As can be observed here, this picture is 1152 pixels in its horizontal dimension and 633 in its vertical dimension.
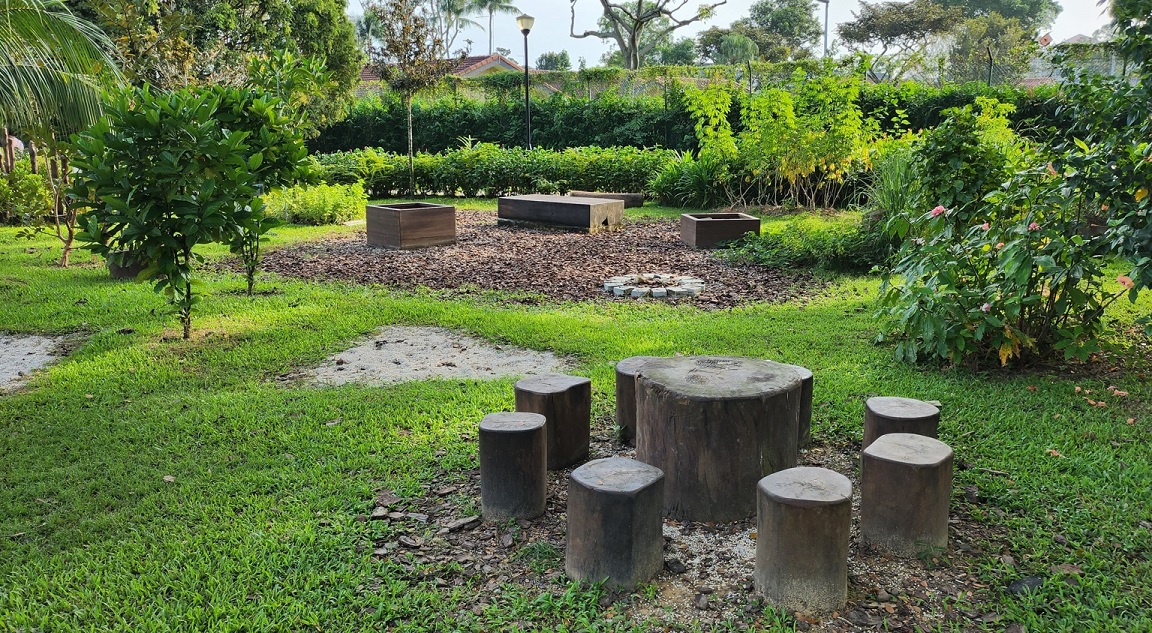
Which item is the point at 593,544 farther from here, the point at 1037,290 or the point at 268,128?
the point at 268,128

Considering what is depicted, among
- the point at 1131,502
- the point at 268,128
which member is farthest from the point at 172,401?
the point at 1131,502

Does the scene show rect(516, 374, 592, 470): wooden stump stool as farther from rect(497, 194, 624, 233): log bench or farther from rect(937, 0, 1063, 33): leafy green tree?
rect(937, 0, 1063, 33): leafy green tree

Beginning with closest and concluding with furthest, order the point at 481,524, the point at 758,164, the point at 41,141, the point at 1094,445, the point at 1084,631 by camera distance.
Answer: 1. the point at 1084,631
2. the point at 481,524
3. the point at 1094,445
4. the point at 41,141
5. the point at 758,164

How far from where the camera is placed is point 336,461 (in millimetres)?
3426

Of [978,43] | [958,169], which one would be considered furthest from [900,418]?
[978,43]

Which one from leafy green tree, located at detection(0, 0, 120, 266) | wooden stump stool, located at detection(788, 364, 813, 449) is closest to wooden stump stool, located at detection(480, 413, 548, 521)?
wooden stump stool, located at detection(788, 364, 813, 449)

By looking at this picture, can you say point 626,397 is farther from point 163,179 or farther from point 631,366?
point 163,179

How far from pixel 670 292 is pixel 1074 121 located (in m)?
3.44

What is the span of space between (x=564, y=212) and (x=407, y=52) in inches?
275

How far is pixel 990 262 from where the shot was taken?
4371 mm

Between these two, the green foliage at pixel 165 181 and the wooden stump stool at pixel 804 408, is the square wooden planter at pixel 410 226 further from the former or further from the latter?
the wooden stump stool at pixel 804 408

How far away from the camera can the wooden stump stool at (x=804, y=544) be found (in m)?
2.26

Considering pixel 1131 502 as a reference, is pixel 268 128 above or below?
above

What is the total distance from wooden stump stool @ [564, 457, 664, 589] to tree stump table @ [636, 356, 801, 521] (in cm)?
36
